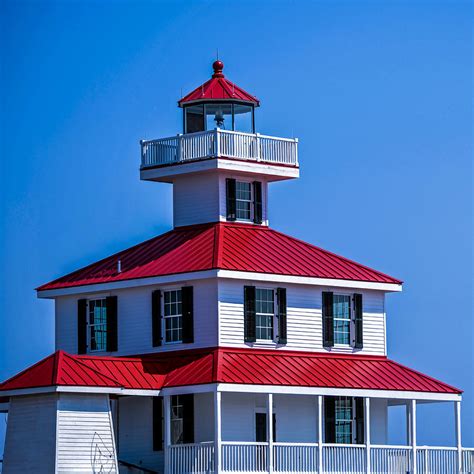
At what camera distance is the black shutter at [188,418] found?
72125 millimetres

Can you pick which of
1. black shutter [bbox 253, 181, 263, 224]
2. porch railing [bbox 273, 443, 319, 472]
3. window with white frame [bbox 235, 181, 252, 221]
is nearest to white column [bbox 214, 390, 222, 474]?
porch railing [bbox 273, 443, 319, 472]

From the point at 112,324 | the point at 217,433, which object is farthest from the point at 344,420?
the point at 112,324

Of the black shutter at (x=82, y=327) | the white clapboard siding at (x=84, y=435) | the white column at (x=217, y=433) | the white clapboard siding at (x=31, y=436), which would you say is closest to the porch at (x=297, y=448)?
the white column at (x=217, y=433)

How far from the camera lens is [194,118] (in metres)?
79.1

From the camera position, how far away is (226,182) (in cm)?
7712

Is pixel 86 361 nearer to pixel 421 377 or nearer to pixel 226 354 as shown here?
pixel 226 354

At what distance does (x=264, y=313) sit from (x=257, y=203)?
558 cm

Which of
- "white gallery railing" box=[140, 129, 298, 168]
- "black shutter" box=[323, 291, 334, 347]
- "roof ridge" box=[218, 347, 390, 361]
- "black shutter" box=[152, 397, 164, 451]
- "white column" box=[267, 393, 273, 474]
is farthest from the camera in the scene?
"white gallery railing" box=[140, 129, 298, 168]

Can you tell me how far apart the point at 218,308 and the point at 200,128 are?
8986 mm

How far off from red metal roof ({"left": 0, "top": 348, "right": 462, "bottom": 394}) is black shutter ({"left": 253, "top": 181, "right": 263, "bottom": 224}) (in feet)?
19.5

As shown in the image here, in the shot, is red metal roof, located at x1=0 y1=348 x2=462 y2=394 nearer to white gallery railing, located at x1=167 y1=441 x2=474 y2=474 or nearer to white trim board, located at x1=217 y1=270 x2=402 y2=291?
white gallery railing, located at x1=167 y1=441 x2=474 y2=474

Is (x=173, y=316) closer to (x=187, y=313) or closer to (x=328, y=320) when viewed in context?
(x=187, y=313)

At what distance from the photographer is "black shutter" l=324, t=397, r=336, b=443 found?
243 feet

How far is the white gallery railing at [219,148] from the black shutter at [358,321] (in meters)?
5.47
